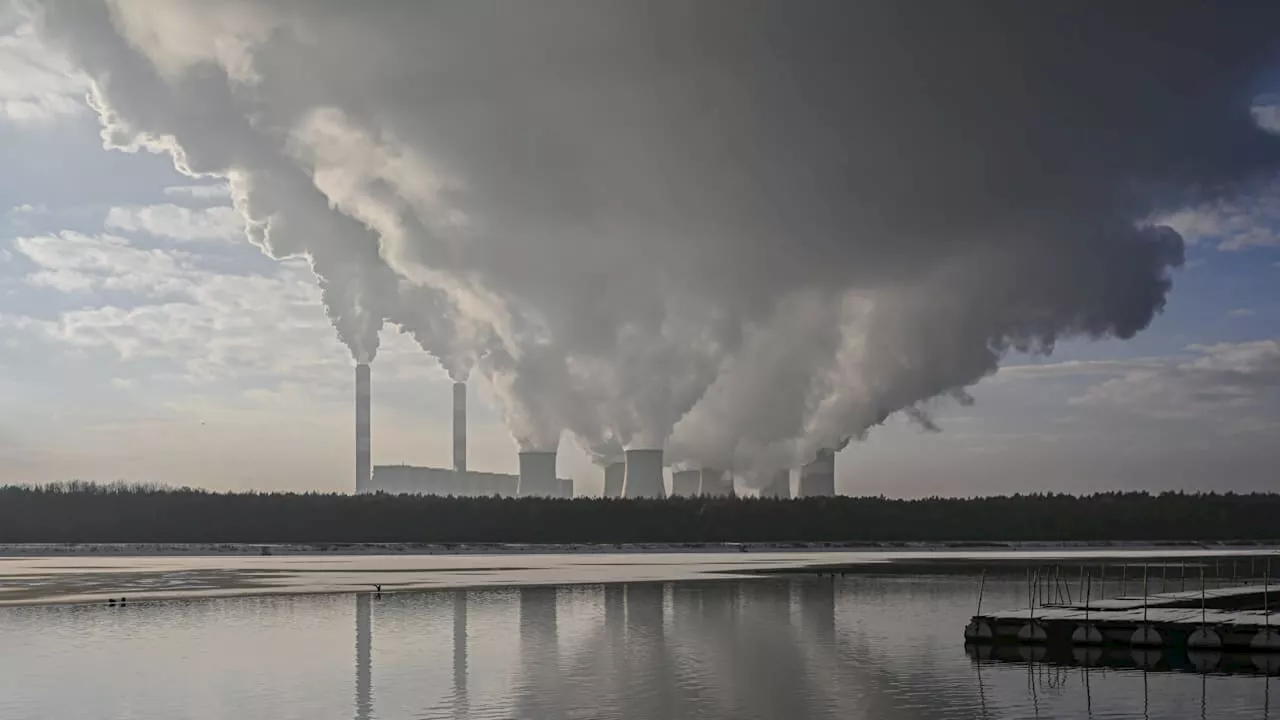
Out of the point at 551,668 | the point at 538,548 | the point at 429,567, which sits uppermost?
the point at 551,668

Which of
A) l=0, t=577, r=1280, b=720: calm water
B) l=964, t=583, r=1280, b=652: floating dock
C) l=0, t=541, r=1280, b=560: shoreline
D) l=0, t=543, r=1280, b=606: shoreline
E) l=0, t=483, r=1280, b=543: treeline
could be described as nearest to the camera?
l=0, t=577, r=1280, b=720: calm water

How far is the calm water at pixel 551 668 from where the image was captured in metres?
31.9

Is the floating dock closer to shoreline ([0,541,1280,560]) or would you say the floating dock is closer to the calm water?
the calm water

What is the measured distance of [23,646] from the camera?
45000mm

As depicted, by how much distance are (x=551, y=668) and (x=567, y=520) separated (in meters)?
128

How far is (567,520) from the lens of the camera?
166125 millimetres

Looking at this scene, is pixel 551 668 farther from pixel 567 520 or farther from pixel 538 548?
pixel 567 520

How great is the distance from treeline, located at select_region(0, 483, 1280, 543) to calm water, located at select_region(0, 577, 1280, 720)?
105m

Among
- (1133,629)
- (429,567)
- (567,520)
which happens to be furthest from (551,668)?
(567,520)

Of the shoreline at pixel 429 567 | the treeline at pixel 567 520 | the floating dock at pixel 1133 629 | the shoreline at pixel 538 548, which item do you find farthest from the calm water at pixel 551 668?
the treeline at pixel 567 520

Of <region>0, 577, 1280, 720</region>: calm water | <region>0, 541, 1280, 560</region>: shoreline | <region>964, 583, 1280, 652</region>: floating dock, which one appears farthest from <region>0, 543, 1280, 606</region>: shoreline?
<region>964, 583, 1280, 652</region>: floating dock

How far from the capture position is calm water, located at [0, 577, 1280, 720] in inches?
1257

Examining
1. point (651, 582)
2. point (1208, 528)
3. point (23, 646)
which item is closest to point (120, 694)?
point (23, 646)

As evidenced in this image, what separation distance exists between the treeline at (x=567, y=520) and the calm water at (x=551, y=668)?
10503 centimetres
